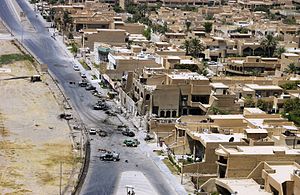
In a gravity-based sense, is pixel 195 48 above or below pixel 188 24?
below

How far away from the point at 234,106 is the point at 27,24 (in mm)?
70365

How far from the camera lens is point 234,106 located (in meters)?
64.2

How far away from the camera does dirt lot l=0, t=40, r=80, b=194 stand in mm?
46188

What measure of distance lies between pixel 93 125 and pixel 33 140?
26.2 ft

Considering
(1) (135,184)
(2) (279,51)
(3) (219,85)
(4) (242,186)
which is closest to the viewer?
(4) (242,186)

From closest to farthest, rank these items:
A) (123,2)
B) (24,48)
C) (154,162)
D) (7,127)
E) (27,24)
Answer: (154,162) < (7,127) < (24,48) < (27,24) < (123,2)

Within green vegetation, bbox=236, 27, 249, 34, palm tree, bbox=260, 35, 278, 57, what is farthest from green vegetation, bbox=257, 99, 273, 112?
green vegetation, bbox=236, 27, 249, 34

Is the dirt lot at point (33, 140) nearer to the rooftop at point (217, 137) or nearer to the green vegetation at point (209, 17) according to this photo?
the rooftop at point (217, 137)

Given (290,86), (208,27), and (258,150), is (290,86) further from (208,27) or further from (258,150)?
(208,27)

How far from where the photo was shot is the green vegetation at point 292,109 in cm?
6139

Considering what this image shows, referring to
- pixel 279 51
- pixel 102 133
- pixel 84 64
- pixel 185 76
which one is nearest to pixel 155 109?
pixel 185 76

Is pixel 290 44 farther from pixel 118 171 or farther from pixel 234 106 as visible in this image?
pixel 118 171

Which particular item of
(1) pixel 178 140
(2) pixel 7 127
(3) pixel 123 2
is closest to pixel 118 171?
(1) pixel 178 140

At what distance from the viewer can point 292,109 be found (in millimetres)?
64812
